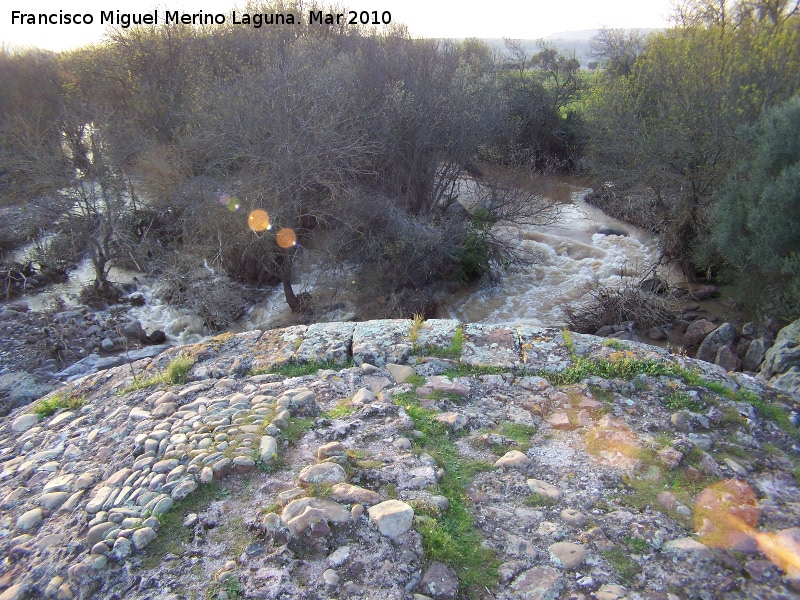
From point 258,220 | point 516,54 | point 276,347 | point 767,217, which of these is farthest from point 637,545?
point 516,54

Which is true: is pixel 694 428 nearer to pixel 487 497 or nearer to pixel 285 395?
pixel 487 497

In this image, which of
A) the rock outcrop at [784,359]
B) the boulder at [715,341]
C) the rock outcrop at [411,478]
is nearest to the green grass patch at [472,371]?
the rock outcrop at [411,478]

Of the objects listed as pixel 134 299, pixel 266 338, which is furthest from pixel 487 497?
pixel 134 299

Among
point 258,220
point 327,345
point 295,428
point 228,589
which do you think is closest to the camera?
point 228,589

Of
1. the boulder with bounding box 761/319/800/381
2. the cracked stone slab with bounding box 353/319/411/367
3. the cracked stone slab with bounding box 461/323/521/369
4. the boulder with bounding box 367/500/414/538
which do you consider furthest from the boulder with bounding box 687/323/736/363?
the boulder with bounding box 367/500/414/538

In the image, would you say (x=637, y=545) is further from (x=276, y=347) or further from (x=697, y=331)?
(x=697, y=331)

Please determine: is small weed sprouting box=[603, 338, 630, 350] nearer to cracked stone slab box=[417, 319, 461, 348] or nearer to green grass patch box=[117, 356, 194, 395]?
cracked stone slab box=[417, 319, 461, 348]
